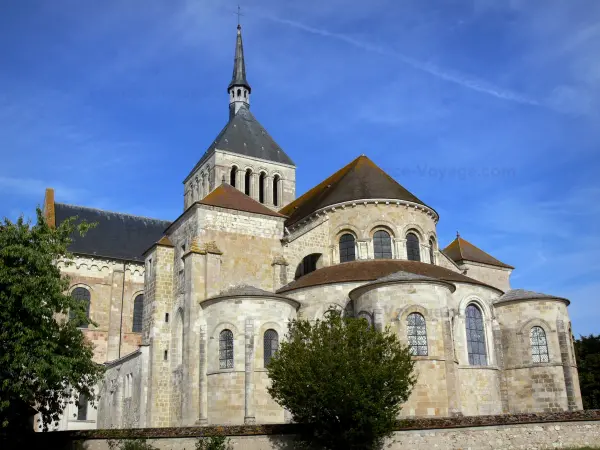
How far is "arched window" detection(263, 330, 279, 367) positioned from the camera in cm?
2416

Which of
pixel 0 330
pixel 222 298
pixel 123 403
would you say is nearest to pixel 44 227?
pixel 0 330

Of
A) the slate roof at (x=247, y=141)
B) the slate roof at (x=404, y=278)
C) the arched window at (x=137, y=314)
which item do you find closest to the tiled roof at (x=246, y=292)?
the slate roof at (x=404, y=278)

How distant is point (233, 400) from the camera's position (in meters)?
23.3

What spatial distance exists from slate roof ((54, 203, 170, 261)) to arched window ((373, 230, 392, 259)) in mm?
16637

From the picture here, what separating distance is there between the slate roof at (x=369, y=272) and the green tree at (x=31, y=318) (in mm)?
10389

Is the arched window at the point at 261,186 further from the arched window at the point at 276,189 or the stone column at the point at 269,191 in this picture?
the arched window at the point at 276,189

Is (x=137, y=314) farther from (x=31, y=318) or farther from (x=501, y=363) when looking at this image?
(x=501, y=363)

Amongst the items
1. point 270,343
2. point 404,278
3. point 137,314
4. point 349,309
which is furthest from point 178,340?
point 137,314

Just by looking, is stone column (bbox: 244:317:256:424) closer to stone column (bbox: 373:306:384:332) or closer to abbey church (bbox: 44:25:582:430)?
abbey church (bbox: 44:25:582:430)

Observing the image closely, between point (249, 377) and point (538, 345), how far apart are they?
37.3 ft

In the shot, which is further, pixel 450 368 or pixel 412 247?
pixel 412 247

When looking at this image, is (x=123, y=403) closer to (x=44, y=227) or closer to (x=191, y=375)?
(x=191, y=375)

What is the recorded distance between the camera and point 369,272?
25547mm

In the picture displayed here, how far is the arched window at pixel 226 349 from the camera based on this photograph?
79.1 feet
